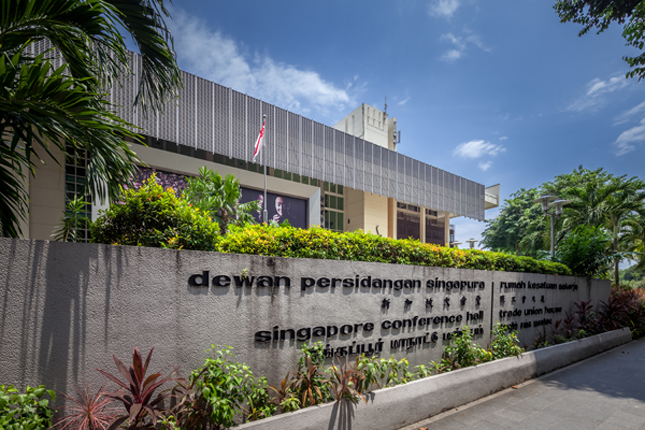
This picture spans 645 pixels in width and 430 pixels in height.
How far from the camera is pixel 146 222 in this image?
12.2 ft

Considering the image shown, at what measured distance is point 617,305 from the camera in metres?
10.9

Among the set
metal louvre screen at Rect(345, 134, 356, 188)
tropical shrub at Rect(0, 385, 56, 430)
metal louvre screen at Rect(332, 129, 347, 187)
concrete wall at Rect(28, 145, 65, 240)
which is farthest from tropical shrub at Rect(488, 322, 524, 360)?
metal louvre screen at Rect(345, 134, 356, 188)

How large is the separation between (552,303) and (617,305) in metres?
3.75

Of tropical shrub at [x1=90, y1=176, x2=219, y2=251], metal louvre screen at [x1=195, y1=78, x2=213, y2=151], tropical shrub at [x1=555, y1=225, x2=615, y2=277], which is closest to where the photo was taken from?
tropical shrub at [x1=90, y1=176, x2=219, y2=251]

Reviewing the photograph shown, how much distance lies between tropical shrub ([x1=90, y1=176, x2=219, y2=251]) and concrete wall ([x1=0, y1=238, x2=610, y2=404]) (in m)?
0.29

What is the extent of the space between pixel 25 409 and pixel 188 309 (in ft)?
4.62

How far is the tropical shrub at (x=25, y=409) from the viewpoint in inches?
95.8

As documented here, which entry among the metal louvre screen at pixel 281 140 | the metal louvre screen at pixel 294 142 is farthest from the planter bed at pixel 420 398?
the metal louvre screen at pixel 294 142

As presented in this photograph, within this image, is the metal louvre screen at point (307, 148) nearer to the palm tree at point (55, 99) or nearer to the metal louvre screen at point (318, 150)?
the metal louvre screen at point (318, 150)

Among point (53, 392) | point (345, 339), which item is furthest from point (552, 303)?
point (53, 392)

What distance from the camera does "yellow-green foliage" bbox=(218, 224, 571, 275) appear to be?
4.53 meters

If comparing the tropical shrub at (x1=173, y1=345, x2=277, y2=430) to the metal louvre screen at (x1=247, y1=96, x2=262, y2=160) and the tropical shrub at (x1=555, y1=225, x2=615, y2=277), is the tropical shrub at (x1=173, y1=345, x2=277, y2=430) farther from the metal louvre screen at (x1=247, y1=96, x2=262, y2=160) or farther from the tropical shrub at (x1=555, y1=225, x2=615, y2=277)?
the metal louvre screen at (x1=247, y1=96, x2=262, y2=160)

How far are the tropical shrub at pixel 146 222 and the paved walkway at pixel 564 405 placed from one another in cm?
388

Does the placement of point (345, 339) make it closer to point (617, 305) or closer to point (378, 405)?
point (378, 405)
